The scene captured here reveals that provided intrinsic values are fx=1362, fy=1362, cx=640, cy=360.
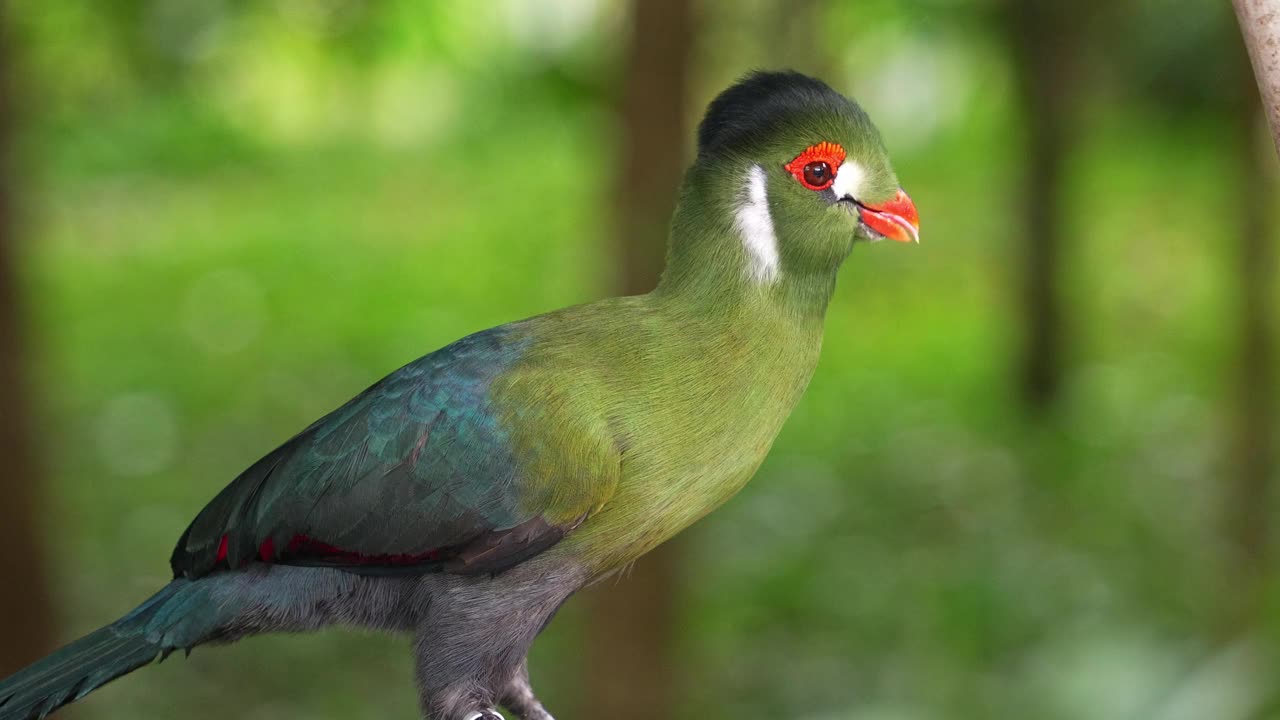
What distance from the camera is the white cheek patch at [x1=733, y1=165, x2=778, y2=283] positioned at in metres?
1.75

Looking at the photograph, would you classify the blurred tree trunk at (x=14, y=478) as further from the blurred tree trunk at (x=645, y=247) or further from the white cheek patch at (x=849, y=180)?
the white cheek patch at (x=849, y=180)

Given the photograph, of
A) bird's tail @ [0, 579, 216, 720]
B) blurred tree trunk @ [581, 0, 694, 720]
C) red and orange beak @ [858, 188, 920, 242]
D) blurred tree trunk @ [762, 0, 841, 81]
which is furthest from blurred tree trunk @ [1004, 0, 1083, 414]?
bird's tail @ [0, 579, 216, 720]

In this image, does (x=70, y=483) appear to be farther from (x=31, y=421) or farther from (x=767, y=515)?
(x=767, y=515)

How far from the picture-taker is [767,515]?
27.9 ft

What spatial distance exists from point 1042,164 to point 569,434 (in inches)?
347

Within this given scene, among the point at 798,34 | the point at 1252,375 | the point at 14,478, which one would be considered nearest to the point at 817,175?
the point at 14,478

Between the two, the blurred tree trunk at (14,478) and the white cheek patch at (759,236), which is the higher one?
the white cheek patch at (759,236)

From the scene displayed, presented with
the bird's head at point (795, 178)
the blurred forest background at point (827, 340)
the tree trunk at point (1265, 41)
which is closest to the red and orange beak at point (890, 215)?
the bird's head at point (795, 178)

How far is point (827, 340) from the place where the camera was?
11562 mm

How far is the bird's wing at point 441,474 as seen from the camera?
1.76 meters

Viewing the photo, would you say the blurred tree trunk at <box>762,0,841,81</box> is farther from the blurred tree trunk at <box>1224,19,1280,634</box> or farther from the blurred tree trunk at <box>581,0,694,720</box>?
the blurred tree trunk at <box>581,0,694,720</box>

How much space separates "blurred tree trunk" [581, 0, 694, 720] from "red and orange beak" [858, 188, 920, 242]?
2.58 metres

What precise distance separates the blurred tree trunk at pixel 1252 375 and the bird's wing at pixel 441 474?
605 centimetres

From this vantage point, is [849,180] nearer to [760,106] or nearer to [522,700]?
[760,106]
